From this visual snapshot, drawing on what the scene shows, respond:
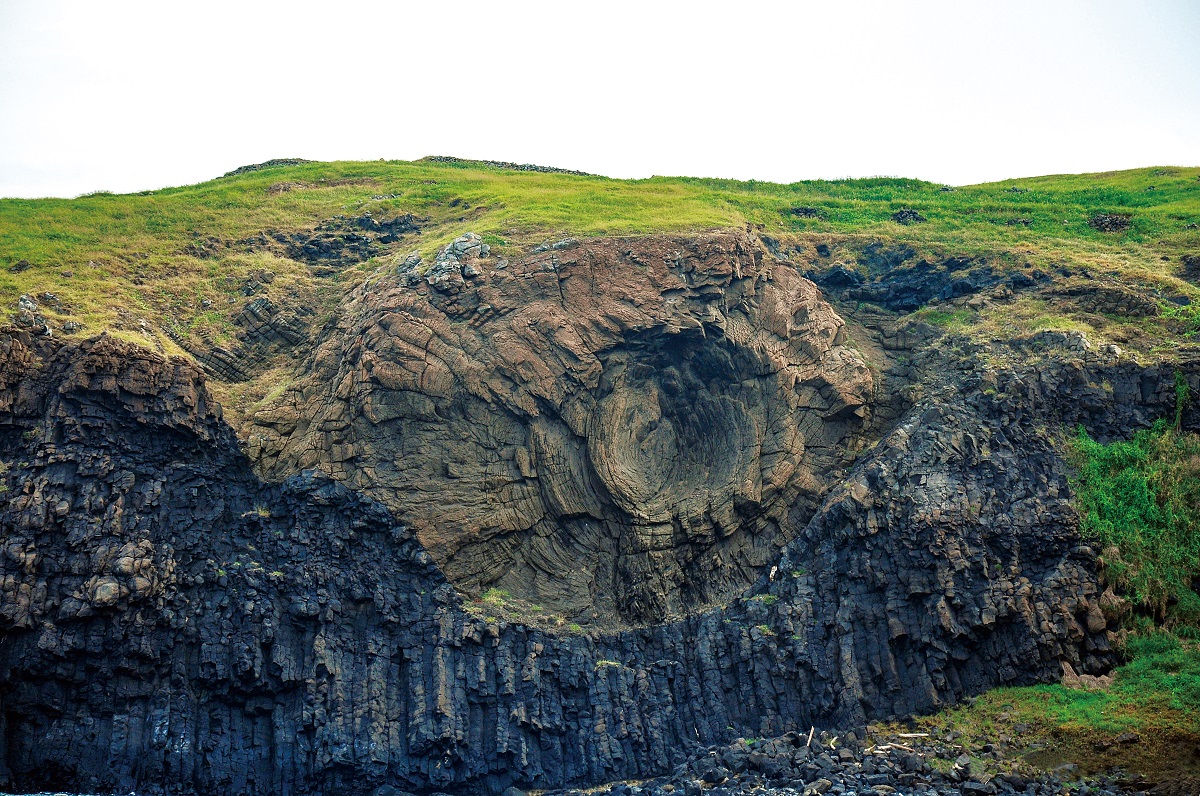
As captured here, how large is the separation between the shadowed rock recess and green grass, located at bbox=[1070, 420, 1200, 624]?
2.77 ft

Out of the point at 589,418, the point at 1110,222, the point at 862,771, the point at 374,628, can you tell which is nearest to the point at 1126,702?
the point at 862,771

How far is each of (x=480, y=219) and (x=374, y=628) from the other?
17569mm

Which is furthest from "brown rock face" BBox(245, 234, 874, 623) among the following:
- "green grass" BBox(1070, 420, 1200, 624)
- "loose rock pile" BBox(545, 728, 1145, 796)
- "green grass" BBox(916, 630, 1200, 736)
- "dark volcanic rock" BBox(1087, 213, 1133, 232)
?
"dark volcanic rock" BBox(1087, 213, 1133, 232)

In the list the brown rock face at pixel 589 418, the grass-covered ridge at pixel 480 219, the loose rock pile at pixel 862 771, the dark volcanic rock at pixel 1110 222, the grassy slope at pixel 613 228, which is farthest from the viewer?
the dark volcanic rock at pixel 1110 222

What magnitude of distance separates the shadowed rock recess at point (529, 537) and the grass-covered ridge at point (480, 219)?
392 centimetres

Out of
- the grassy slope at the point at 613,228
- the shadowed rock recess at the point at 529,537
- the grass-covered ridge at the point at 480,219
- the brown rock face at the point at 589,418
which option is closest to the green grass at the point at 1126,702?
the grassy slope at the point at 613,228

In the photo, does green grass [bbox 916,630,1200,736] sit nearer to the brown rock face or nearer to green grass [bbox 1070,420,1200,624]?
green grass [bbox 1070,420,1200,624]

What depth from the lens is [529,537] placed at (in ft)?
95.5

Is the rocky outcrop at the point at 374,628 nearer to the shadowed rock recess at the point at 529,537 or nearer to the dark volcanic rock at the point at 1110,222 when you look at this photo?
the shadowed rock recess at the point at 529,537

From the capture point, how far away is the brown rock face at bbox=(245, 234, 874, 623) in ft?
94.0

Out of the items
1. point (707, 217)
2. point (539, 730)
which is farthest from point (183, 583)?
point (707, 217)

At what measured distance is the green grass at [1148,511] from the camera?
86.0ft

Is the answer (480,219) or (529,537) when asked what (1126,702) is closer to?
(529,537)

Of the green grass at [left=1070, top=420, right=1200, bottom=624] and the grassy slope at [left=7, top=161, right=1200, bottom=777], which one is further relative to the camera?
the green grass at [left=1070, top=420, right=1200, bottom=624]
